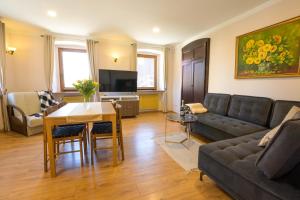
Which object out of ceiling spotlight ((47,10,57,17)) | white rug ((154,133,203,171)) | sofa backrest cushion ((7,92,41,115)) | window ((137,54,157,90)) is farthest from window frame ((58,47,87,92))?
white rug ((154,133,203,171))

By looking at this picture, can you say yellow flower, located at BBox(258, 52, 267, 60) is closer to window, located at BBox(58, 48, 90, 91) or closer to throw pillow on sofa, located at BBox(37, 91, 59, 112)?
window, located at BBox(58, 48, 90, 91)

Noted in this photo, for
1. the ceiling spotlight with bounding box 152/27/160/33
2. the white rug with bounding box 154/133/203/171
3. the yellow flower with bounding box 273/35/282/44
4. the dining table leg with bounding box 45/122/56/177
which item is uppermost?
the ceiling spotlight with bounding box 152/27/160/33

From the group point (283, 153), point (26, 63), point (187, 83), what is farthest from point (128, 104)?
point (283, 153)

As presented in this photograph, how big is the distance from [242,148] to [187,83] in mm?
3463

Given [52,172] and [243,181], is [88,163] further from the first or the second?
[243,181]

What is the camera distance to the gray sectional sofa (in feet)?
3.81

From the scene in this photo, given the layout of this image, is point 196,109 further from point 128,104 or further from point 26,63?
point 26,63

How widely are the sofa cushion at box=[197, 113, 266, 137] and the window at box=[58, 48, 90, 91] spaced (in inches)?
152

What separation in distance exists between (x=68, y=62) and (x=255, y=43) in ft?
16.1

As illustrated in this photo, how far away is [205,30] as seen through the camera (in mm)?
4145

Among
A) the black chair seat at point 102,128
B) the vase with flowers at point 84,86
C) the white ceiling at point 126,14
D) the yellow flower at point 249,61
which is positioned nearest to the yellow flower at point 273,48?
the yellow flower at point 249,61

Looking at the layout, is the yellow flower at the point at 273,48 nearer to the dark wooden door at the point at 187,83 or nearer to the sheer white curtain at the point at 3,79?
the dark wooden door at the point at 187,83

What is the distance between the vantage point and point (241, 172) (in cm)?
133

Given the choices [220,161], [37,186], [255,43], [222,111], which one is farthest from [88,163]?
[255,43]
